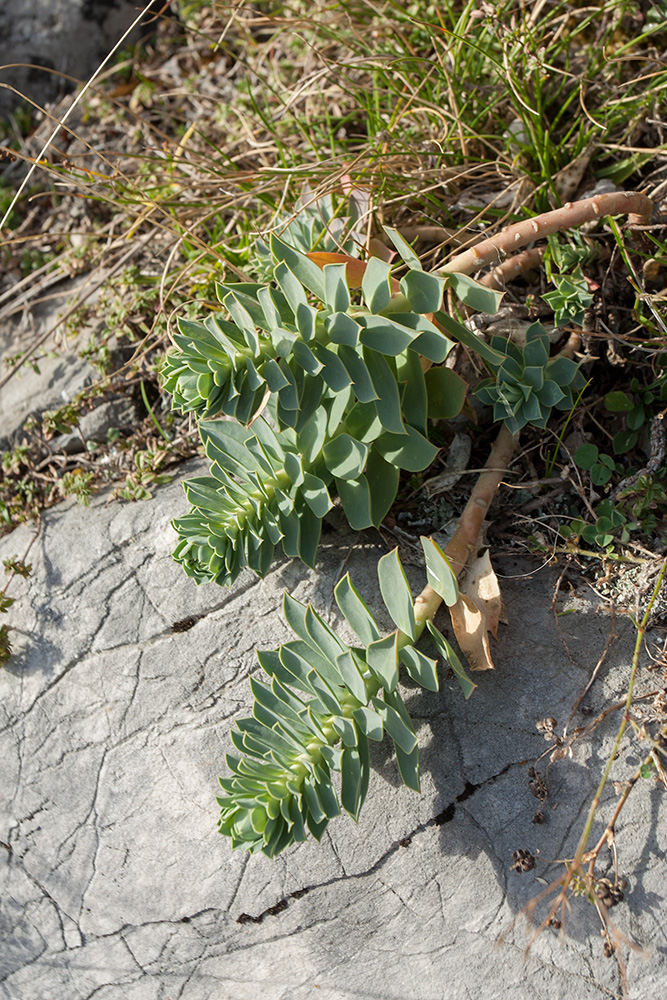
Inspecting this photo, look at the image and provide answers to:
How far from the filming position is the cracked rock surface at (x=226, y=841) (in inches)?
72.0

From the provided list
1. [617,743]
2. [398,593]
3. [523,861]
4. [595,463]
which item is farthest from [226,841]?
[595,463]

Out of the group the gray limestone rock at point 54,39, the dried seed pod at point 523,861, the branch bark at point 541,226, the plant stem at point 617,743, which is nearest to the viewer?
the plant stem at point 617,743

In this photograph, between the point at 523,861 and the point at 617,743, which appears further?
the point at 523,861

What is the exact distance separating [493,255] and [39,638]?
6.04 feet

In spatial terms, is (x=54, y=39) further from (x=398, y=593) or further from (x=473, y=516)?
(x=398, y=593)

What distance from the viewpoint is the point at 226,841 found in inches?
81.4

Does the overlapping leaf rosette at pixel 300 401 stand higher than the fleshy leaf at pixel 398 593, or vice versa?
the overlapping leaf rosette at pixel 300 401

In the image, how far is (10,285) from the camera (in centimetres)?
341

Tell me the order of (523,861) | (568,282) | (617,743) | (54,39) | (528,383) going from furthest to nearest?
(54,39) → (568,282) → (528,383) → (523,861) → (617,743)

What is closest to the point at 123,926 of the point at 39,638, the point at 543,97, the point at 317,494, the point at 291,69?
the point at 39,638

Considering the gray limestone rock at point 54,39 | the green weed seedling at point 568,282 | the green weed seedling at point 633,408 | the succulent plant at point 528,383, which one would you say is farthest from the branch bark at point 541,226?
the gray limestone rock at point 54,39

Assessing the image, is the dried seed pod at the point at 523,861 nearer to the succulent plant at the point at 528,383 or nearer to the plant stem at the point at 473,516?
the plant stem at the point at 473,516

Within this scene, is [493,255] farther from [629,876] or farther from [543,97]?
[629,876]

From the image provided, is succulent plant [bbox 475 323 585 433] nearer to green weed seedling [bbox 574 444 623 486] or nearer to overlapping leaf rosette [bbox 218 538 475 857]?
green weed seedling [bbox 574 444 623 486]
